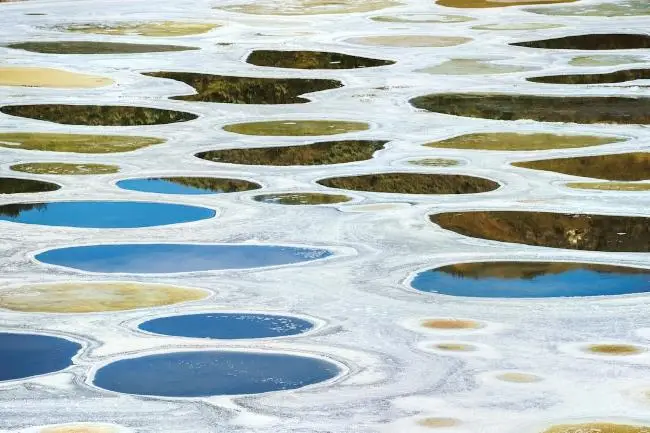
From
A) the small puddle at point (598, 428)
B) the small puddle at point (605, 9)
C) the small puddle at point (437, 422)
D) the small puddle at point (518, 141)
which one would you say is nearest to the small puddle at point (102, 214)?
the small puddle at point (518, 141)

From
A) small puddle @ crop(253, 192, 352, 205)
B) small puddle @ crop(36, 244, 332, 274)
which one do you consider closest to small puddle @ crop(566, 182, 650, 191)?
small puddle @ crop(253, 192, 352, 205)

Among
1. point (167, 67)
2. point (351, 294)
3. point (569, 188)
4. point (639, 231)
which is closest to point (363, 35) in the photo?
point (167, 67)

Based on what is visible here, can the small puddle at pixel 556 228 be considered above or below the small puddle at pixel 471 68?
above

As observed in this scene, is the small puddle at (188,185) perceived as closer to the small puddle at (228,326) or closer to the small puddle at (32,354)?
the small puddle at (228,326)

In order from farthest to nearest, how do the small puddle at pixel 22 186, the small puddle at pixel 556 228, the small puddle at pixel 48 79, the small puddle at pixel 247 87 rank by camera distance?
the small puddle at pixel 48 79, the small puddle at pixel 247 87, the small puddle at pixel 22 186, the small puddle at pixel 556 228

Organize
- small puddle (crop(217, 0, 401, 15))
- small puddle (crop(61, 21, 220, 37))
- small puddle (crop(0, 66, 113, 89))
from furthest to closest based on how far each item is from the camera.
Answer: small puddle (crop(217, 0, 401, 15)) < small puddle (crop(61, 21, 220, 37)) < small puddle (crop(0, 66, 113, 89))

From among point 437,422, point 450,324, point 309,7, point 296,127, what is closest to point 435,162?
point 296,127

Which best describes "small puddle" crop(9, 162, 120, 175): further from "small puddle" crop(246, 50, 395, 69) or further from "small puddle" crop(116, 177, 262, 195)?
"small puddle" crop(246, 50, 395, 69)
